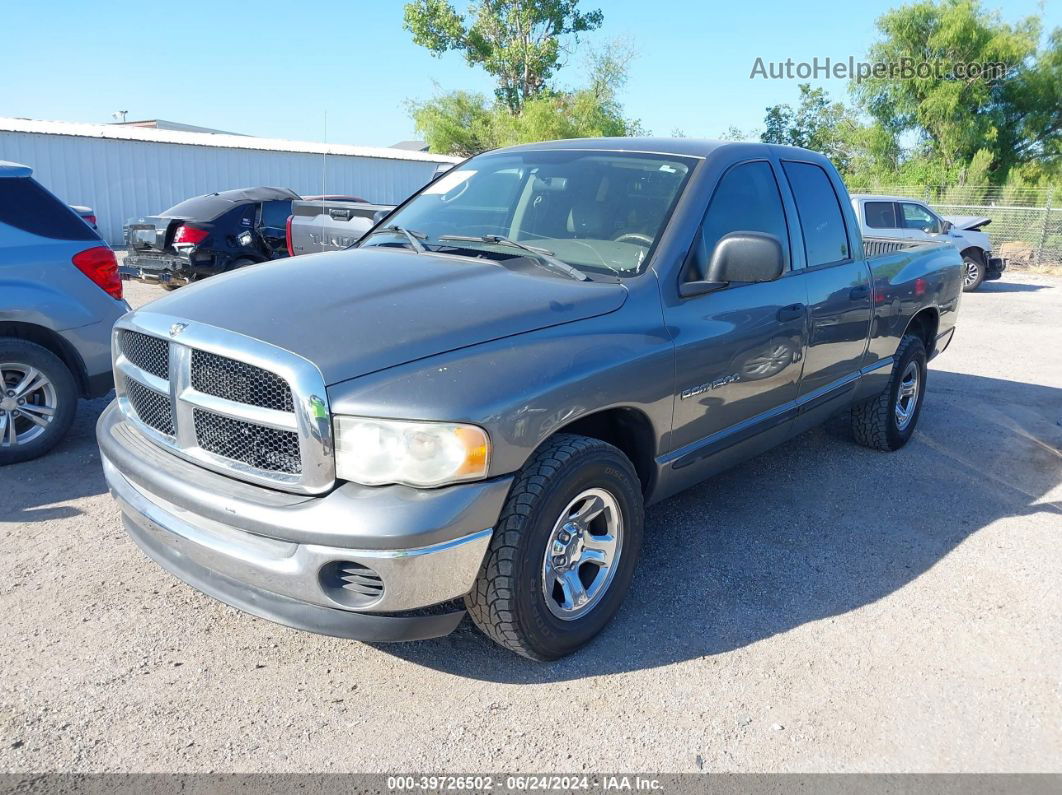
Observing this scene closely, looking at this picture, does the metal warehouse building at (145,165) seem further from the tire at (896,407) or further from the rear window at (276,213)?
the tire at (896,407)

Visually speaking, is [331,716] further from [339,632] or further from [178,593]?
[178,593]

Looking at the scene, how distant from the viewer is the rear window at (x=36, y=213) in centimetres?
494

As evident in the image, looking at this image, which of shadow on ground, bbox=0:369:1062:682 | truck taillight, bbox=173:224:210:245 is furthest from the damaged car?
shadow on ground, bbox=0:369:1062:682

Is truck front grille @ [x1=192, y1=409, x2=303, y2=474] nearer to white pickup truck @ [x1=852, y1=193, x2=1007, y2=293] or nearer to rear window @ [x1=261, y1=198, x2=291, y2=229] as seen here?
rear window @ [x1=261, y1=198, x2=291, y2=229]

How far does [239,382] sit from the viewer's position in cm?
276

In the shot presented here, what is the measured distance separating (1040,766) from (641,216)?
2.51 metres

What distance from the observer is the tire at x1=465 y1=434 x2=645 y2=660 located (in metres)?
2.80

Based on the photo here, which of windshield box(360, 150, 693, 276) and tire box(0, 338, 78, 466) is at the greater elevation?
windshield box(360, 150, 693, 276)

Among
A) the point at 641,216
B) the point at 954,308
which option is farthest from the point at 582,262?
the point at 954,308

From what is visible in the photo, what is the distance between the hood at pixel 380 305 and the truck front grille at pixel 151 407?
0.31m

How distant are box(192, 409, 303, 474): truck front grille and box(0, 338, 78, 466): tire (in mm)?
2710

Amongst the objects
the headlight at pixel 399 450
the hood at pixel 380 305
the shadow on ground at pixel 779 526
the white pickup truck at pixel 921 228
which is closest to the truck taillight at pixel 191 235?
the shadow on ground at pixel 779 526

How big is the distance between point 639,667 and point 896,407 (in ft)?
11.3

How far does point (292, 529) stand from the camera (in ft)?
8.48
